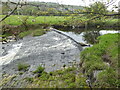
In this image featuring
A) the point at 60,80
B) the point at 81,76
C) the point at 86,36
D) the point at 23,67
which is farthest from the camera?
the point at 86,36

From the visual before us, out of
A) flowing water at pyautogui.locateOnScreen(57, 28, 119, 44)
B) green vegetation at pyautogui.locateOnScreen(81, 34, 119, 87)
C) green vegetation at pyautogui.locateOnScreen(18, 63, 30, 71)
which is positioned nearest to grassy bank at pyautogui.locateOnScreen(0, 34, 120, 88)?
green vegetation at pyautogui.locateOnScreen(81, 34, 119, 87)

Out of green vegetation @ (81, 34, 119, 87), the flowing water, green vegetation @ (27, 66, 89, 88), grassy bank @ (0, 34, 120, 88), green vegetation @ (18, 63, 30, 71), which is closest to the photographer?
green vegetation @ (81, 34, 119, 87)

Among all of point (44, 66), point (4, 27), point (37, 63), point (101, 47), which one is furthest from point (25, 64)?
point (4, 27)

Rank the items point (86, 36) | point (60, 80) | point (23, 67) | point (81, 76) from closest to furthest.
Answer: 1. point (60, 80)
2. point (81, 76)
3. point (23, 67)
4. point (86, 36)

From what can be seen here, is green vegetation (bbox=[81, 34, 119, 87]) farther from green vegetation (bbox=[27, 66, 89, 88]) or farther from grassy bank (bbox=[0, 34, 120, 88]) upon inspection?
green vegetation (bbox=[27, 66, 89, 88])

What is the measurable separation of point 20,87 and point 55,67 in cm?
294

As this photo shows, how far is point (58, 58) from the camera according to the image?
11234 millimetres

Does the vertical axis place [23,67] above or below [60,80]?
below

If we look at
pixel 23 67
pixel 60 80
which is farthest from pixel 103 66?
pixel 23 67

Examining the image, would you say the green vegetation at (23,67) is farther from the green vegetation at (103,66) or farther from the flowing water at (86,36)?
the flowing water at (86,36)

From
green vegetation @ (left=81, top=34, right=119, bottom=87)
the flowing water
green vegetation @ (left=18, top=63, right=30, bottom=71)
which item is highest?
green vegetation @ (left=81, top=34, right=119, bottom=87)

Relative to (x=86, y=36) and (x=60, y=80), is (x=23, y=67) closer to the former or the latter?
(x=60, y=80)

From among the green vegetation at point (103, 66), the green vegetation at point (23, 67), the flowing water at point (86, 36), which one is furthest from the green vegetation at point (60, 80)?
the flowing water at point (86, 36)

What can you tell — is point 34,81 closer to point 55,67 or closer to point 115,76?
point 55,67
